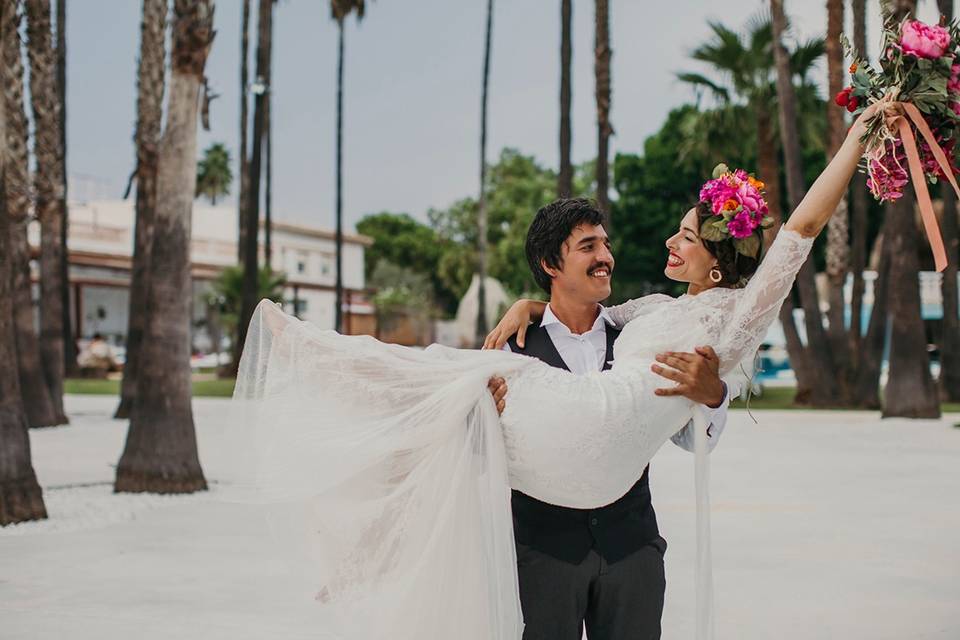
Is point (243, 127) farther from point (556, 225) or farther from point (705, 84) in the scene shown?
point (556, 225)

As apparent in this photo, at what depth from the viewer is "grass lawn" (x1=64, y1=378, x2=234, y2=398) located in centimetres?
2809

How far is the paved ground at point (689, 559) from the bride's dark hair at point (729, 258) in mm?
1958

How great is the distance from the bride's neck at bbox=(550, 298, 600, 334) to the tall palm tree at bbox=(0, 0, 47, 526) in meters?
6.92

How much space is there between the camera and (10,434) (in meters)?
9.10

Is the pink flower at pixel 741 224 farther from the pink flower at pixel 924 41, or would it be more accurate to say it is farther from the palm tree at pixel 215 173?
the palm tree at pixel 215 173

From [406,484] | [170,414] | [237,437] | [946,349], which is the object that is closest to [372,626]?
[406,484]

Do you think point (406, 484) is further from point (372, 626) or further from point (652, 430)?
point (652, 430)

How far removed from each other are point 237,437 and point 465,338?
43.3 m

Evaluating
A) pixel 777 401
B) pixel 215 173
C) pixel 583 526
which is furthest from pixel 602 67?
pixel 215 173

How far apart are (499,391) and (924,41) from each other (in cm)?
145

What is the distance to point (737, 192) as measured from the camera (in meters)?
3.16

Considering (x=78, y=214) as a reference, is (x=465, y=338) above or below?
below

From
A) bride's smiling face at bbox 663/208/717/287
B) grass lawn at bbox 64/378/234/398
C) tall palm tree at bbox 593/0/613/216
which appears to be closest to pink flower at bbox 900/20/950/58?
bride's smiling face at bbox 663/208/717/287

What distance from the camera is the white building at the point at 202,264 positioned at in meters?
45.5
